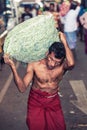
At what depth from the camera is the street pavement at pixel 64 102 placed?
800cm

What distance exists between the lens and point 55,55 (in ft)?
18.4

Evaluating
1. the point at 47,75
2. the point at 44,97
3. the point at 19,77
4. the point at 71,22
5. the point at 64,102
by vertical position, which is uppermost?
the point at 19,77

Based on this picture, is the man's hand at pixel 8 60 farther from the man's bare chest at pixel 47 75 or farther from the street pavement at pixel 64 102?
the street pavement at pixel 64 102

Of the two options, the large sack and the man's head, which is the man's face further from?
the large sack

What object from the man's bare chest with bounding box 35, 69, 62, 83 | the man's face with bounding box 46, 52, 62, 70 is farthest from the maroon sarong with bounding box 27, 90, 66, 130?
the man's face with bounding box 46, 52, 62, 70

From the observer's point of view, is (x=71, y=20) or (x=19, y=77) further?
(x=71, y=20)

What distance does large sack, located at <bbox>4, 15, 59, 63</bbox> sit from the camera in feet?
19.3

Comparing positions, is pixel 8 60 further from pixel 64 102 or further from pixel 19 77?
pixel 64 102

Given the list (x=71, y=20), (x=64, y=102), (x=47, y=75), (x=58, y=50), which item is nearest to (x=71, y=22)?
(x=71, y=20)

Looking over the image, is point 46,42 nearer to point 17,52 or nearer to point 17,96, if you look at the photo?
point 17,52

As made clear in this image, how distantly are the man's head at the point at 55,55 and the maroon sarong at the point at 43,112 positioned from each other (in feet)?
1.45

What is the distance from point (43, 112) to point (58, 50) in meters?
0.85

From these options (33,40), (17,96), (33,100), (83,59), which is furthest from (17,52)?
(83,59)

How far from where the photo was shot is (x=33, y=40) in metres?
5.88
